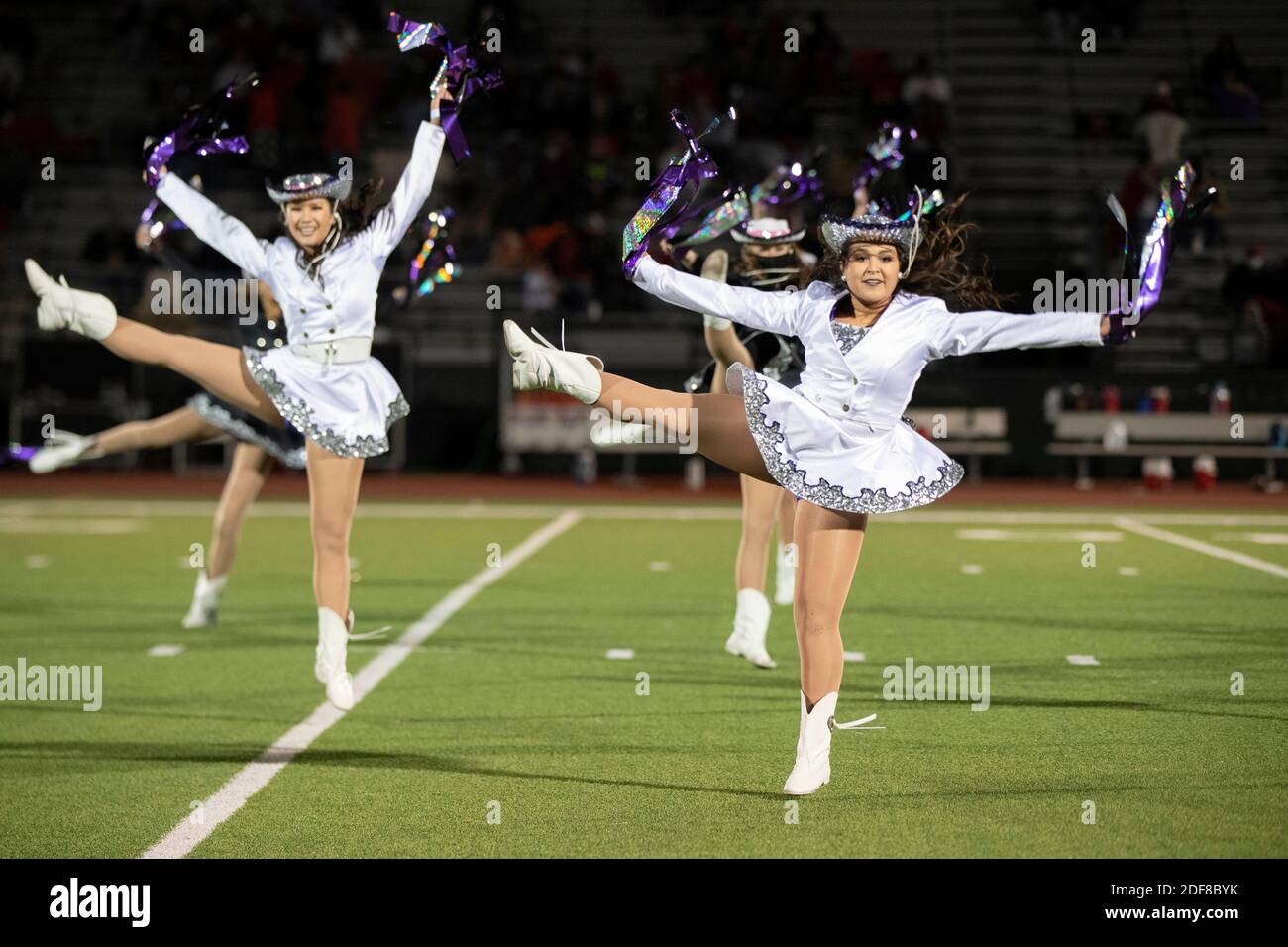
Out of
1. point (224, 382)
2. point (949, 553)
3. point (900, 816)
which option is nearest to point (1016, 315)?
point (900, 816)

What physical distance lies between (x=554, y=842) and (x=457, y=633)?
376cm

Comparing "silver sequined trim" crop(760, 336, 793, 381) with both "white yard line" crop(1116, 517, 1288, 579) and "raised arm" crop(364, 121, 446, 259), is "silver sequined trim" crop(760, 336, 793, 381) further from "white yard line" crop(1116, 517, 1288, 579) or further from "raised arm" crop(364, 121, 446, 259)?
"white yard line" crop(1116, 517, 1288, 579)

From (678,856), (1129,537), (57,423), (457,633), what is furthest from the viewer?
(57,423)

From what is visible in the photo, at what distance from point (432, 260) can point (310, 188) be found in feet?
3.38

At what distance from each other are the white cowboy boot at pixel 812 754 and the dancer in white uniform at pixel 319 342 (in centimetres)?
181

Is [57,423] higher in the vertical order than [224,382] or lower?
Result: lower

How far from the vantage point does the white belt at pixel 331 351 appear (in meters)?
6.26

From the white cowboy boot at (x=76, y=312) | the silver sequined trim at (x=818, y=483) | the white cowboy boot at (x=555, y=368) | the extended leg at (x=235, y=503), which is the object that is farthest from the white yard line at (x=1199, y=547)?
the white cowboy boot at (x=76, y=312)

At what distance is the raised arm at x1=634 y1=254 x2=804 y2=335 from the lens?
5.07 meters

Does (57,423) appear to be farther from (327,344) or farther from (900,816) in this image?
(900,816)

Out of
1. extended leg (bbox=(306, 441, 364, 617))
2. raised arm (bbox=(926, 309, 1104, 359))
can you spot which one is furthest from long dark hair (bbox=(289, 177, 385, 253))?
raised arm (bbox=(926, 309, 1104, 359))

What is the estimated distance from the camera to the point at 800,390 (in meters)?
5.18

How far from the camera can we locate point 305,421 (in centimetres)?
608

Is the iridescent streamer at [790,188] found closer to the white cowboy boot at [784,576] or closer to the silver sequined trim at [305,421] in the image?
the white cowboy boot at [784,576]
